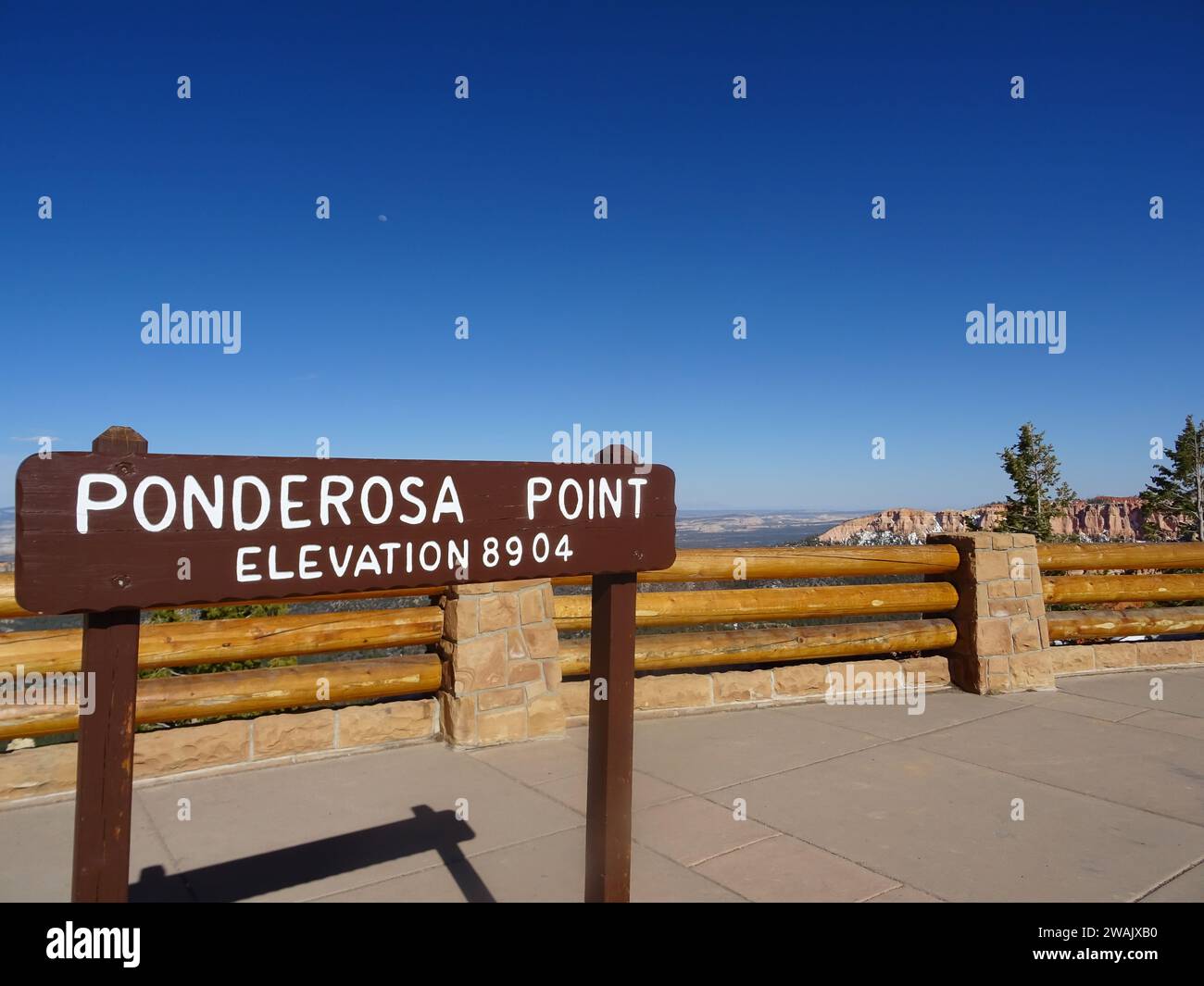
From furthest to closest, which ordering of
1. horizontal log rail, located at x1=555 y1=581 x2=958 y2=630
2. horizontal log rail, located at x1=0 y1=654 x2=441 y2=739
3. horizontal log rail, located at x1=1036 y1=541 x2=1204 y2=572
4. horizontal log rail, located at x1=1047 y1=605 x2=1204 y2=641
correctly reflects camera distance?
horizontal log rail, located at x1=1047 y1=605 x2=1204 y2=641, horizontal log rail, located at x1=1036 y1=541 x2=1204 y2=572, horizontal log rail, located at x1=555 y1=581 x2=958 y2=630, horizontal log rail, located at x1=0 y1=654 x2=441 y2=739

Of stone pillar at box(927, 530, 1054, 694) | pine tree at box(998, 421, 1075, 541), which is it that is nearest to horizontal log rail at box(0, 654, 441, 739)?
stone pillar at box(927, 530, 1054, 694)

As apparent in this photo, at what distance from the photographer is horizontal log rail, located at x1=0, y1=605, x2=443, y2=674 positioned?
4457 millimetres

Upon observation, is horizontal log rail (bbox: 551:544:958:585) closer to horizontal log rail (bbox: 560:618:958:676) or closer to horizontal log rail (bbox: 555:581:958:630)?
horizontal log rail (bbox: 555:581:958:630)

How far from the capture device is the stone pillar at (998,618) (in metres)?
6.75

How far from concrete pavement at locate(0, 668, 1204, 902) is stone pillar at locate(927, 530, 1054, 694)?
0.95 meters

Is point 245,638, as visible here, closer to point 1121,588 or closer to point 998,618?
point 998,618

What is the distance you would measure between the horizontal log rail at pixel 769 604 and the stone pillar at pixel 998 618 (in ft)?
0.76

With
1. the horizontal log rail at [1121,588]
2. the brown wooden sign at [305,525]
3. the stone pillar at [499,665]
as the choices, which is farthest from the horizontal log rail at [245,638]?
the horizontal log rail at [1121,588]

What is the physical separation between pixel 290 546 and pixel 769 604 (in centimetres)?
492

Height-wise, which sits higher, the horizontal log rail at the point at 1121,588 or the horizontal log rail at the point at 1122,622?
the horizontal log rail at the point at 1121,588

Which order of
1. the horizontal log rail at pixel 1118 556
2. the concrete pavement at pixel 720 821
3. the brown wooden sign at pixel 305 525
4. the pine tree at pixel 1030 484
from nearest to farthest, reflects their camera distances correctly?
the brown wooden sign at pixel 305 525, the concrete pavement at pixel 720 821, the horizontal log rail at pixel 1118 556, the pine tree at pixel 1030 484

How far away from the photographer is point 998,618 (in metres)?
6.81

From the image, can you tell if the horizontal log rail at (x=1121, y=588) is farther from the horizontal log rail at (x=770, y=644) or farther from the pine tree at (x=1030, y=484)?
the pine tree at (x=1030, y=484)
